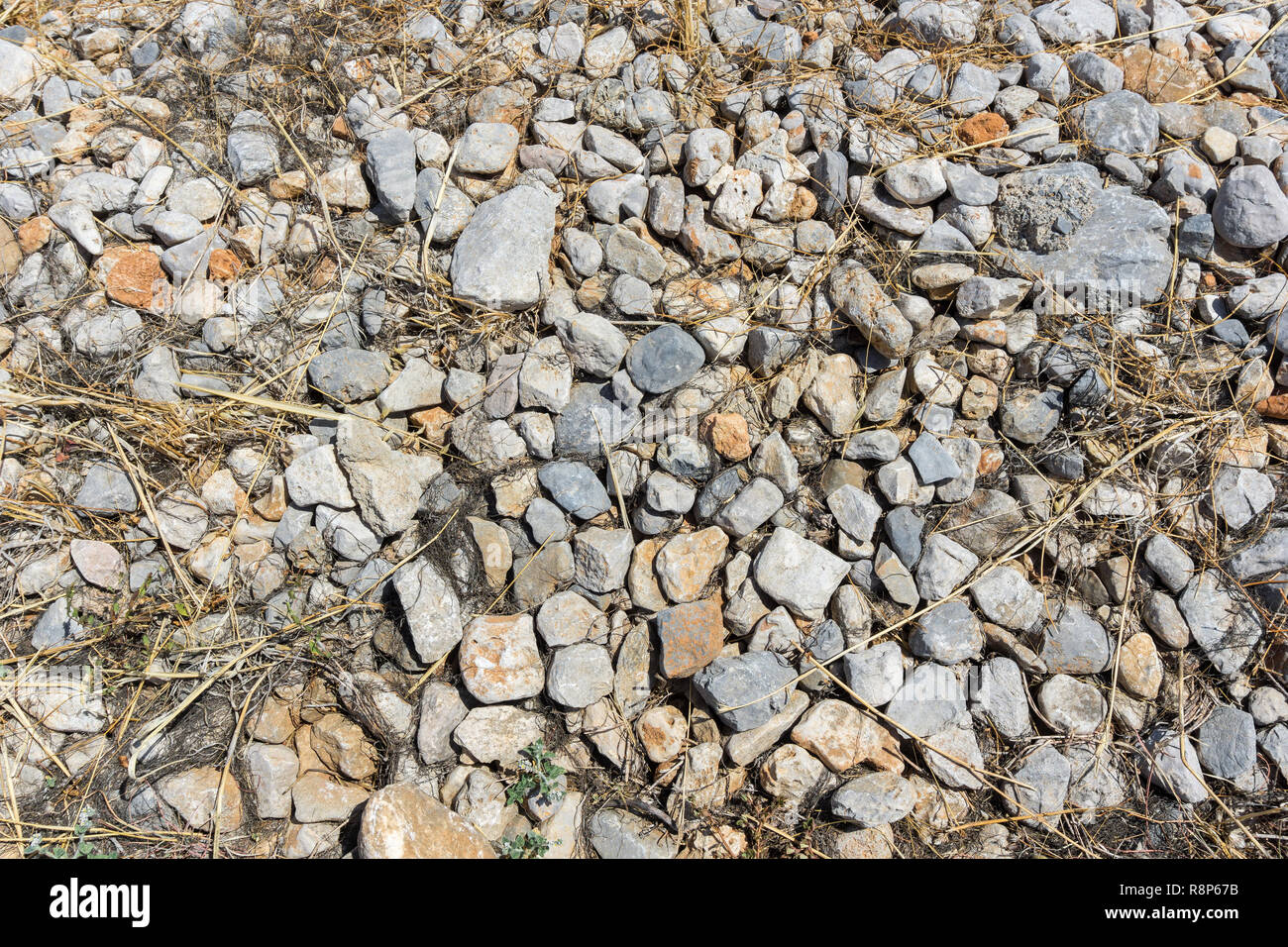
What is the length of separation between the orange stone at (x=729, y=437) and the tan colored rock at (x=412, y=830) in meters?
1.26

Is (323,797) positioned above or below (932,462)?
below

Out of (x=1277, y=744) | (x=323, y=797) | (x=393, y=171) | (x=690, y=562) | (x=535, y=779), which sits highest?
(x=393, y=171)

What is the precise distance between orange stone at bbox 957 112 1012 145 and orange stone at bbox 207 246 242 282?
8.52 feet

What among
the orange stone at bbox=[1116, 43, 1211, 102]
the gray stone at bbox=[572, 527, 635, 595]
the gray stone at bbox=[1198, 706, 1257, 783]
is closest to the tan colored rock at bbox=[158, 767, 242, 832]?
the gray stone at bbox=[572, 527, 635, 595]

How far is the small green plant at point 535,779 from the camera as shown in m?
2.03

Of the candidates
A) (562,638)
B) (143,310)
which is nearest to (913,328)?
(562,638)

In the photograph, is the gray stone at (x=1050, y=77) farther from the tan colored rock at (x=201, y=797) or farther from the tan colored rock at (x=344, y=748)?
the tan colored rock at (x=201, y=797)

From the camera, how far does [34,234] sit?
8.83ft

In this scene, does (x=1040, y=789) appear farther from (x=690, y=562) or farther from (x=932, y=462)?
(x=690, y=562)

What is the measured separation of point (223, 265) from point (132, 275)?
321 mm

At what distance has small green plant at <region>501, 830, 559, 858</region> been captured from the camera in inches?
76.9

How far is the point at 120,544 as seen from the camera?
237cm

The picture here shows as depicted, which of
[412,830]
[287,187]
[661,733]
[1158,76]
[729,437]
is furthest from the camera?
[1158,76]

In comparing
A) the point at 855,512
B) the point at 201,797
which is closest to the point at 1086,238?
the point at 855,512
